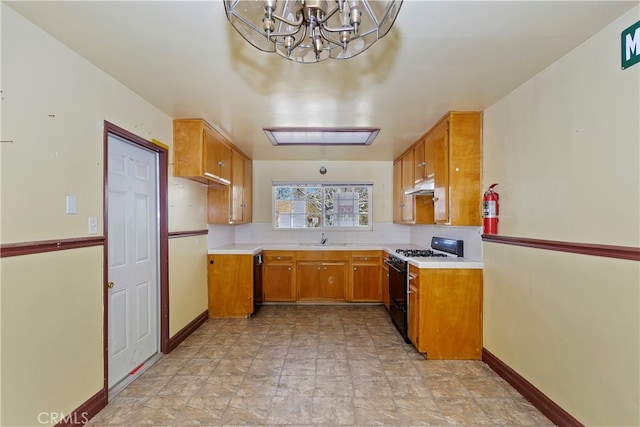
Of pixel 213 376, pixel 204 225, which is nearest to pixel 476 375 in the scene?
pixel 213 376

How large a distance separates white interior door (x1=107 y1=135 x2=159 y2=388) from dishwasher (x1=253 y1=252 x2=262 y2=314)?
1388 millimetres

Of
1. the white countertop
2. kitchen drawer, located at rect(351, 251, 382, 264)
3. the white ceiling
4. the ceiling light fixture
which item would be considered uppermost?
the white ceiling

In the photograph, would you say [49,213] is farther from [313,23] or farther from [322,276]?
[322,276]

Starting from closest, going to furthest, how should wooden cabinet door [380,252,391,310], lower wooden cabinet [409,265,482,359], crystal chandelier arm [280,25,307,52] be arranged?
crystal chandelier arm [280,25,307,52] < lower wooden cabinet [409,265,482,359] < wooden cabinet door [380,252,391,310]

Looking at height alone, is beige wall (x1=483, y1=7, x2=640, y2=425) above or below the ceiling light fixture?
below

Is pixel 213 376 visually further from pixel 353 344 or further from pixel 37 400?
pixel 353 344

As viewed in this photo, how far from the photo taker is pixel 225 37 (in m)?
1.79

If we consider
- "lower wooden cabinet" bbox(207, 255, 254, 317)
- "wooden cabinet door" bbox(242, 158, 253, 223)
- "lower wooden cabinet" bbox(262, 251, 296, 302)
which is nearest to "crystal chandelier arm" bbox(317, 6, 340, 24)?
"lower wooden cabinet" bbox(207, 255, 254, 317)

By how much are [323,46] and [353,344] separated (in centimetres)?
285

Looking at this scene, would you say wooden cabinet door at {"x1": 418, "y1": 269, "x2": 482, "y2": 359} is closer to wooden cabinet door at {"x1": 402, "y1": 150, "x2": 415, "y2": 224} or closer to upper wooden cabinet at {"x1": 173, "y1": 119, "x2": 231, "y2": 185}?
wooden cabinet door at {"x1": 402, "y1": 150, "x2": 415, "y2": 224}

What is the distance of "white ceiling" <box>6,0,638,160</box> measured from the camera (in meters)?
1.57

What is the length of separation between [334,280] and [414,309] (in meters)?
1.86

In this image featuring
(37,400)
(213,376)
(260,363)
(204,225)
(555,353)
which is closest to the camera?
(37,400)

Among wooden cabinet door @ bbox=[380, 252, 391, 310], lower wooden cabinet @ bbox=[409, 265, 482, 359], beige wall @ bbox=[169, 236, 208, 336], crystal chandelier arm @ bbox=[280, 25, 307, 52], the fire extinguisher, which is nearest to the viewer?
crystal chandelier arm @ bbox=[280, 25, 307, 52]
